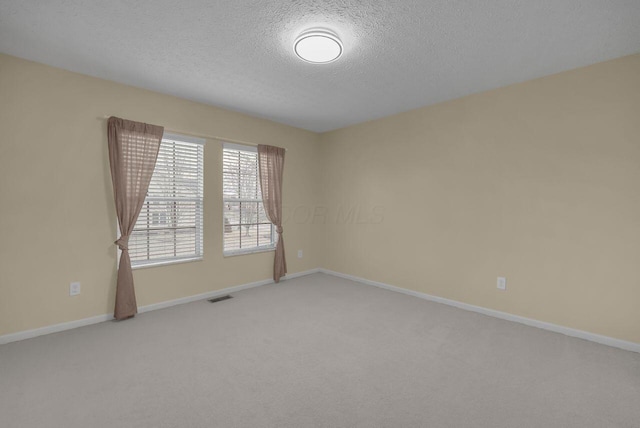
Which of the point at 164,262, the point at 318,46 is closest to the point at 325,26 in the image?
the point at 318,46

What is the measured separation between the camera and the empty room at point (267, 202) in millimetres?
2002

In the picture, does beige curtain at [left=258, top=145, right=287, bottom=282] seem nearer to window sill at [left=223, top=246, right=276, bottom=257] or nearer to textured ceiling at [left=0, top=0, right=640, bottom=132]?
window sill at [left=223, top=246, right=276, bottom=257]

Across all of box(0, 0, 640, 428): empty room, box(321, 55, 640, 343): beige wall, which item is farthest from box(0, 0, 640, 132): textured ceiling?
box(321, 55, 640, 343): beige wall

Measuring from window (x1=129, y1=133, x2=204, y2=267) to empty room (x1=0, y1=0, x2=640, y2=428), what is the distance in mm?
26

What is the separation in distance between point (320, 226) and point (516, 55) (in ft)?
12.2

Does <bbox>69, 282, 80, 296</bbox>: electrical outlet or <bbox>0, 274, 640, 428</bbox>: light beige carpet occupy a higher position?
<bbox>69, 282, 80, 296</bbox>: electrical outlet

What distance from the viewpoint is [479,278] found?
354 cm

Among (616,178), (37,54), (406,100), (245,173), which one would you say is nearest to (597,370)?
(616,178)

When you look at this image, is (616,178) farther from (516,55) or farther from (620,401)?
(620,401)

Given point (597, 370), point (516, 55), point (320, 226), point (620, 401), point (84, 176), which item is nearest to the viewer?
point (620, 401)

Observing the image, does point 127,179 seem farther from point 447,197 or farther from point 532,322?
point 532,322

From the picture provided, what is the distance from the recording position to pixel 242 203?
4.46 m

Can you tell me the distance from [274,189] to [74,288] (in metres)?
2.68

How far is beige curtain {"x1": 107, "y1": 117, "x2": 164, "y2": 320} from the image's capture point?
3182 mm
